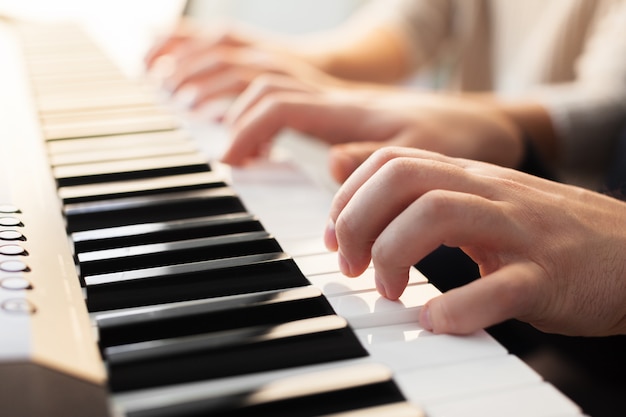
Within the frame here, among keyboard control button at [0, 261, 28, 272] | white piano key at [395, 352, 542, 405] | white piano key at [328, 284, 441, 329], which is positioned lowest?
white piano key at [395, 352, 542, 405]

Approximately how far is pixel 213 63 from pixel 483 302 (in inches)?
26.8

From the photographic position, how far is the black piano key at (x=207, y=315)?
14.4 inches

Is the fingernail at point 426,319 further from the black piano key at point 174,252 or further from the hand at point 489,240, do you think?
the black piano key at point 174,252

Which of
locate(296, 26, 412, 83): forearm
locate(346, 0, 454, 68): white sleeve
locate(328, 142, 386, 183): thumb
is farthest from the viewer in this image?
locate(346, 0, 454, 68): white sleeve

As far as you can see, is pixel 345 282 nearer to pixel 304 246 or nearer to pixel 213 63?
pixel 304 246

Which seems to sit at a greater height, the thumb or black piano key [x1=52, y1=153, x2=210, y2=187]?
black piano key [x1=52, y1=153, x2=210, y2=187]

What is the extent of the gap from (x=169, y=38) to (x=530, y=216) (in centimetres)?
90

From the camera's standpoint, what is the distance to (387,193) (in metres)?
0.40

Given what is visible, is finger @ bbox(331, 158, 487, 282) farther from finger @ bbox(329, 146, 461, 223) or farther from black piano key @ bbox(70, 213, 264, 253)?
black piano key @ bbox(70, 213, 264, 253)

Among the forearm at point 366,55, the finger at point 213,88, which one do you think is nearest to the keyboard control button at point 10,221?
the finger at point 213,88

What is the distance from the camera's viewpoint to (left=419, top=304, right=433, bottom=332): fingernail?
0.39 m

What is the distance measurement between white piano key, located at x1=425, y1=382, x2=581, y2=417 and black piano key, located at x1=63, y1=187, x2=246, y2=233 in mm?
283

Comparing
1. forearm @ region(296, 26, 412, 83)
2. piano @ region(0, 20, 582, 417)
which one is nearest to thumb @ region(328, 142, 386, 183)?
piano @ region(0, 20, 582, 417)

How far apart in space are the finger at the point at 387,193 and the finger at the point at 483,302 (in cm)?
6
